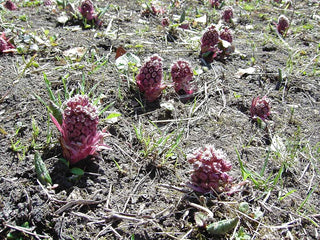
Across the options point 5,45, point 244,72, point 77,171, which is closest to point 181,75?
point 244,72

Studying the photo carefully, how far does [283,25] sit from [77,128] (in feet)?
11.6

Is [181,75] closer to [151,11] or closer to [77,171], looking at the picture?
[77,171]

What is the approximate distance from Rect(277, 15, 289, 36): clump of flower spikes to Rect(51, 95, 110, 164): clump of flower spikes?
338cm

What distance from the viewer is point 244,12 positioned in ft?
16.8

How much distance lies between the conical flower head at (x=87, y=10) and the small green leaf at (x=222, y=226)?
3064 mm

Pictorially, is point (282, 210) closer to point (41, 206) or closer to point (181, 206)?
point (181, 206)

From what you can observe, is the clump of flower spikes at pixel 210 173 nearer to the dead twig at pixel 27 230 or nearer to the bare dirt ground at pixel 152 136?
the bare dirt ground at pixel 152 136

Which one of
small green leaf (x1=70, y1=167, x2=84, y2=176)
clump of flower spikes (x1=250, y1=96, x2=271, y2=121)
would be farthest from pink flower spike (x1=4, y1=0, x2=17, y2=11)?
clump of flower spikes (x1=250, y1=96, x2=271, y2=121)

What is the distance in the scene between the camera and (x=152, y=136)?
7.87ft

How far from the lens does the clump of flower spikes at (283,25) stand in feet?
14.1

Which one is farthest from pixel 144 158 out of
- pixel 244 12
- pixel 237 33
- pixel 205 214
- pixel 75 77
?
pixel 244 12

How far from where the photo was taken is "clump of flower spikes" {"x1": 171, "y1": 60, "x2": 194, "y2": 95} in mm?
2826

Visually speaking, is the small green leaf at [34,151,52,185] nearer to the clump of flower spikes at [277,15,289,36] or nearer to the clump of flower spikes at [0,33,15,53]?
the clump of flower spikes at [0,33,15,53]

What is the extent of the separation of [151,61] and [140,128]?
2.23 ft
